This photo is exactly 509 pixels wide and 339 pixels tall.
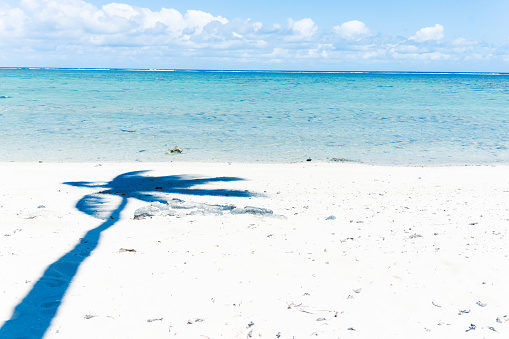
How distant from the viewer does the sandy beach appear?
3.80m

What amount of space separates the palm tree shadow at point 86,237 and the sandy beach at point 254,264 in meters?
0.02

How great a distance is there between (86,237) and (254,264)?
260 cm

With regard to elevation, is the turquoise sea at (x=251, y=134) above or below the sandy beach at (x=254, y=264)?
below

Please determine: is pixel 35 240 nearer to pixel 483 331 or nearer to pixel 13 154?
A: pixel 483 331

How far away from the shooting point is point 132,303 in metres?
4.16

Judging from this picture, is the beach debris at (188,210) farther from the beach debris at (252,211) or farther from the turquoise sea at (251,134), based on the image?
the turquoise sea at (251,134)

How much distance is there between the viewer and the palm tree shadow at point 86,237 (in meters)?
3.73

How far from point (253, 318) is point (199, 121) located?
2206cm

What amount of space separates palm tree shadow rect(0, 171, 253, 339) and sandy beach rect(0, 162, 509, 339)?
0.9 inches

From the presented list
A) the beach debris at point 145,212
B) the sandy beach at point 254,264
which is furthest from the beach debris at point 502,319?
the beach debris at point 145,212

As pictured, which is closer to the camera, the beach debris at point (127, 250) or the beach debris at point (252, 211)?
the beach debris at point (127, 250)

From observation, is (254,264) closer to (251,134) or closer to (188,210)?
(188,210)

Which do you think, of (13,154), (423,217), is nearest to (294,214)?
(423,217)

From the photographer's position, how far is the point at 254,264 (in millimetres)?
5117
